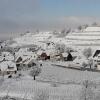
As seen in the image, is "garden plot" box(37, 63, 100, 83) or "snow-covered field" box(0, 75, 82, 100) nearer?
"snow-covered field" box(0, 75, 82, 100)

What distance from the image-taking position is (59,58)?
21297mm

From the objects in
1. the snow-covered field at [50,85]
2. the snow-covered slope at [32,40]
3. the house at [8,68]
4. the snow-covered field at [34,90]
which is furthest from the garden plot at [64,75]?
the snow-covered slope at [32,40]

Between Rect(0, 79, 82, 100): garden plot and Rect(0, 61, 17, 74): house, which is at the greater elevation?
Rect(0, 61, 17, 74): house

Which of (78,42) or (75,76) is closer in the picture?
(75,76)

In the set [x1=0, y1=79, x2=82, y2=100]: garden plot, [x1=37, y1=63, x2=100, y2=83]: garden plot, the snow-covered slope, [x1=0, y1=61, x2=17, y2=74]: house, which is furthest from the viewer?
the snow-covered slope

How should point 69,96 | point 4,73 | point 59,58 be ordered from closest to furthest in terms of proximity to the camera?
point 69,96, point 4,73, point 59,58

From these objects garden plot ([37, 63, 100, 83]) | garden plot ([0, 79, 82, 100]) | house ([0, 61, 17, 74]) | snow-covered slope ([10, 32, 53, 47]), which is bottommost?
garden plot ([0, 79, 82, 100])

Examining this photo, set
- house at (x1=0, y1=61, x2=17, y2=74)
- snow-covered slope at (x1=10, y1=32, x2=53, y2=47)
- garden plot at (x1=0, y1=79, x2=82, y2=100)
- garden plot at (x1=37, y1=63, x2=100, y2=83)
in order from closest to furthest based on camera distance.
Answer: garden plot at (x1=0, y1=79, x2=82, y2=100), garden plot at (x1=37, y1=63, x2=100, y2=83), house at (x1=0, y1=61, x2=17, y2=74), snow-covered slope at (x1=10, y1=32, x2=53, y2=47)

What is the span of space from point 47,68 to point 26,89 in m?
4.74

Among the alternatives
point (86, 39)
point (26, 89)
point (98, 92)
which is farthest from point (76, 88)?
point (86, 39)

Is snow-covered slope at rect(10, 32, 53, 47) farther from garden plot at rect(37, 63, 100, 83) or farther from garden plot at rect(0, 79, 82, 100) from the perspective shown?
garden plot at rect(0, 79, 82, 100)

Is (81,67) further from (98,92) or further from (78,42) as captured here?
(78,42)

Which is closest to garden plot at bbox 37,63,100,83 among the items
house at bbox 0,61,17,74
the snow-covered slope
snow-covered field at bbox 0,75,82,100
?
snow-covered field at bbox 0,75,82,100

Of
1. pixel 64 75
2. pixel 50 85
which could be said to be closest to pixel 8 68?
pixel 64 75
